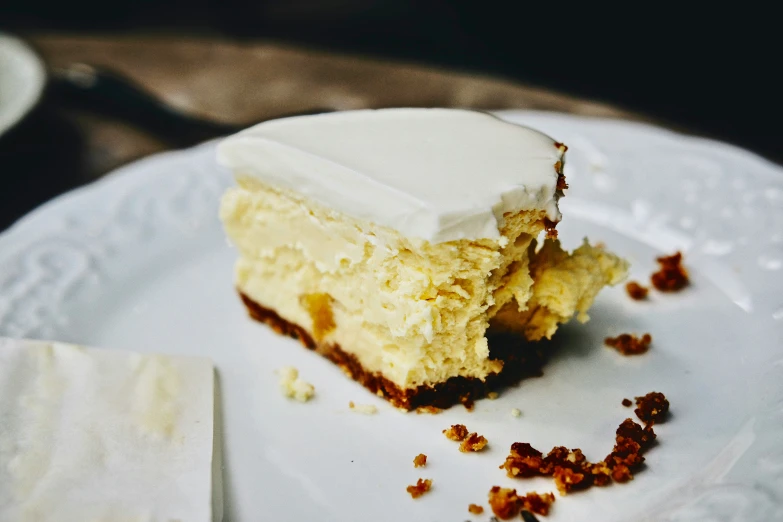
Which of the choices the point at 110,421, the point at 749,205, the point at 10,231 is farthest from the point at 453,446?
the point at 10,231

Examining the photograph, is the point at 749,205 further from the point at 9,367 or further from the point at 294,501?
the point at 9,367

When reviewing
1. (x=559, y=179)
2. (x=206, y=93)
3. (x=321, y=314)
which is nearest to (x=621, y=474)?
(x=559, y=179)

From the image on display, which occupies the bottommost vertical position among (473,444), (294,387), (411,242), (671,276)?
(294,387)

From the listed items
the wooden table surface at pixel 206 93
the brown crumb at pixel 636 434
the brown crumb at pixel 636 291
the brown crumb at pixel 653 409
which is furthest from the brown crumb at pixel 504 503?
the wooden table surface at pixel 206 93

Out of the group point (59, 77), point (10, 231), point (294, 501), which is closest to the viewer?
point (294, 501)

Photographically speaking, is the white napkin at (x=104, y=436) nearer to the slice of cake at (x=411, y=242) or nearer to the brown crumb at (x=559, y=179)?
the slice of cake at (x=411, y=242)

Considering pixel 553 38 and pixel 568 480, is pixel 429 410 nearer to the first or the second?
pixel 568 480
